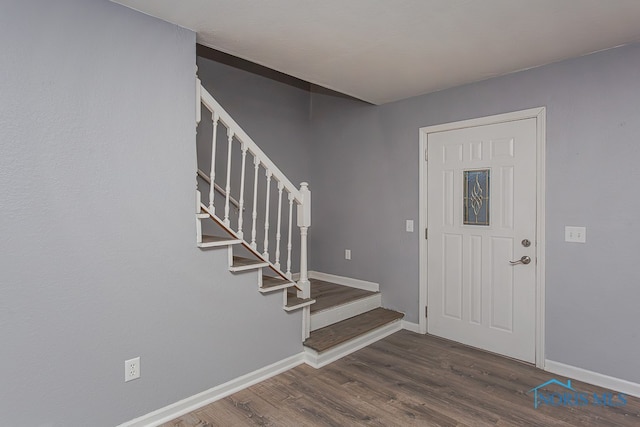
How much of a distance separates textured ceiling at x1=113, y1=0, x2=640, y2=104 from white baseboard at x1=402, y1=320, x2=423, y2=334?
2348 millimetres

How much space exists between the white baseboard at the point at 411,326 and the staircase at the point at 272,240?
8 centimetres

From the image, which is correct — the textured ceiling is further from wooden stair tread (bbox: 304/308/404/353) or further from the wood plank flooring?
the wood plank flooring

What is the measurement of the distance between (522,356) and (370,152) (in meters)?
2.37

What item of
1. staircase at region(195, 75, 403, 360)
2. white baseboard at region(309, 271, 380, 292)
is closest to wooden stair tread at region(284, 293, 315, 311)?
staircase at region(195, 75, 403, 360)

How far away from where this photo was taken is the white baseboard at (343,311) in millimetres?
3215

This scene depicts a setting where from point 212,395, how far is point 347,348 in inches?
47.0

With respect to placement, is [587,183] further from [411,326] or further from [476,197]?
[411,326]

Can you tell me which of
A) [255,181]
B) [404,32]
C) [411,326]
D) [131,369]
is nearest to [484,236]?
[411,326]

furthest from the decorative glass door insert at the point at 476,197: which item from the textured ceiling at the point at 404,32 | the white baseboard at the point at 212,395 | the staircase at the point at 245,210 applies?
the white baseboard at the point at 212,395

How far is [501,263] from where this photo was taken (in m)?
3.04

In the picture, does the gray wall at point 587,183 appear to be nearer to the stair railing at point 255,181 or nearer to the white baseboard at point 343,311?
the white baseboard at point 343,311

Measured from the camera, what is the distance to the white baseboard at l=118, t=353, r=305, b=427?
2.11m

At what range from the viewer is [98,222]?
6.23 feet

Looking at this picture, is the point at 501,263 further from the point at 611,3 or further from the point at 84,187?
the point at 84,187
